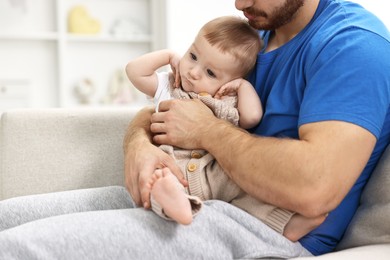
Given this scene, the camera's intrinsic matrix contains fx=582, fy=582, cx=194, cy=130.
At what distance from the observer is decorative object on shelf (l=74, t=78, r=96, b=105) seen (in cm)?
398

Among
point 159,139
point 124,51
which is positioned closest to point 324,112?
point 159,139

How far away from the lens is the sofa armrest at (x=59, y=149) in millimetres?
1772

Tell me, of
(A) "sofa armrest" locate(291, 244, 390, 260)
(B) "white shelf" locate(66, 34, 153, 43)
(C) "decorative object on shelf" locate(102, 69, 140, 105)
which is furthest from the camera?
(C) "decorative object on shelf" locate(102, 69, 140, 105)

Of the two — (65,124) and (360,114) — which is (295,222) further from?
(65,124)

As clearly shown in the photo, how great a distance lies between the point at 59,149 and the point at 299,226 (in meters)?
0.88

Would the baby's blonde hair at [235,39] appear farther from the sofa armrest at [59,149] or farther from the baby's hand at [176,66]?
the sofa armrest at [59,149]

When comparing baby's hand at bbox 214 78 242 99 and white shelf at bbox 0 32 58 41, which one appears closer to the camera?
baby's hand at bbox 214 78 242 99

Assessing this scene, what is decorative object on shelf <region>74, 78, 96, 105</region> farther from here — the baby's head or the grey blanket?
the grey blanket

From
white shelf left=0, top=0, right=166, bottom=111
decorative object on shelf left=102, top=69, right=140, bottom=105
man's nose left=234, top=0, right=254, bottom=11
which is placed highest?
man's nose left=234, top=0, right=254, bottom=11

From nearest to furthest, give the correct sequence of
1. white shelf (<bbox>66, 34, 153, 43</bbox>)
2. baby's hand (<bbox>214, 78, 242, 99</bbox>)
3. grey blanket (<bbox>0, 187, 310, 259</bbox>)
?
grey blanket (<bbox>0, 187, 310, 259</bbox>)
baby's hand (<bbox>214, 78, 242, 99</bbox>)
white shelf (<bbox>66, 34, 153, 43</bbox>)

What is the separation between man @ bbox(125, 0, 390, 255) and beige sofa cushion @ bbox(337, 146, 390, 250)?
0.9 inches

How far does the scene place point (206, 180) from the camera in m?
1.33

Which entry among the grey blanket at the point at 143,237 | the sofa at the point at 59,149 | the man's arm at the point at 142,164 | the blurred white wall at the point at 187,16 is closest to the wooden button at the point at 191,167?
the man's arm at the point at 142,164

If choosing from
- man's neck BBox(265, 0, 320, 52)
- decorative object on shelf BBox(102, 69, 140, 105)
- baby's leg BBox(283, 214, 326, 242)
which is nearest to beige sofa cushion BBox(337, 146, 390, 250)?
baby's leg BBox(283, 214, 326, 242)
